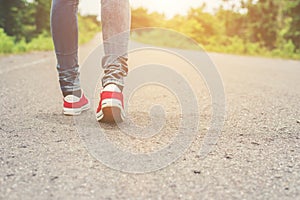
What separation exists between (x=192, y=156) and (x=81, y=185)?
52cm

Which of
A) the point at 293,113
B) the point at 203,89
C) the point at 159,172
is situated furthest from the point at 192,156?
the point at 203,89

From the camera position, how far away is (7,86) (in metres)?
3.89

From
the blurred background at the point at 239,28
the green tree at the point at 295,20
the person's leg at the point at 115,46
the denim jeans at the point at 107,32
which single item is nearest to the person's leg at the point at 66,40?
the denim jeans at the point at 107,32

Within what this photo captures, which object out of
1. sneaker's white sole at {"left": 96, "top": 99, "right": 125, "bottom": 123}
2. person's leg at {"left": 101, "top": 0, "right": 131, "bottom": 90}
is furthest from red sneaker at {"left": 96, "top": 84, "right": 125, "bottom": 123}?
person's leg at {"left": 101, "top": 0, "right": 131, "bottom": 90}

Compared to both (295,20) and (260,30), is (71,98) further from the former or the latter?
(260,30)

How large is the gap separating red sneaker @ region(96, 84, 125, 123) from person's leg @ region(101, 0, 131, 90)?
0.10m

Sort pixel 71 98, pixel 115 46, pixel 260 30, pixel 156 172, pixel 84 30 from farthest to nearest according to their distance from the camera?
1. pixel 84 30
2. pixel 260 30
3. pixel 71 98
4. pixel 115 46
5. pixel 156 172

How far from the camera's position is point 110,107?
6.66ft

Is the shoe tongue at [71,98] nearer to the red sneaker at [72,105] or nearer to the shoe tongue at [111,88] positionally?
the red sneaker at [72,105]

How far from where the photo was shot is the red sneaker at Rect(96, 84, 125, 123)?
2.03 meters

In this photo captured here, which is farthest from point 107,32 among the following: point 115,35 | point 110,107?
point 110,107

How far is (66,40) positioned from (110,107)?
482 millimetres

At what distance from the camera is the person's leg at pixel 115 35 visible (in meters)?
2.16

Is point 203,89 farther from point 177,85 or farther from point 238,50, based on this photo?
point 238,50
